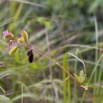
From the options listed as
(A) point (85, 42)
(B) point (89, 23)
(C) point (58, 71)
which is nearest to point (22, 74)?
(C) point (58, 71)

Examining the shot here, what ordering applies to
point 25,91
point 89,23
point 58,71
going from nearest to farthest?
point 25,91, point 58,71, point 89,23

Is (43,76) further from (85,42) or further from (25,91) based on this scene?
(85,42)

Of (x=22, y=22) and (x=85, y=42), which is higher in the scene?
(x=22, y=22)

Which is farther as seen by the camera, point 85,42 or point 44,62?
point 85,42

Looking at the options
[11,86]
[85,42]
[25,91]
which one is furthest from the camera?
[85,42]

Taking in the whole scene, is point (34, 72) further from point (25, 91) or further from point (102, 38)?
point (102, 38)

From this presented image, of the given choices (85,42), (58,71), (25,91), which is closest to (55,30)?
(85,42)
